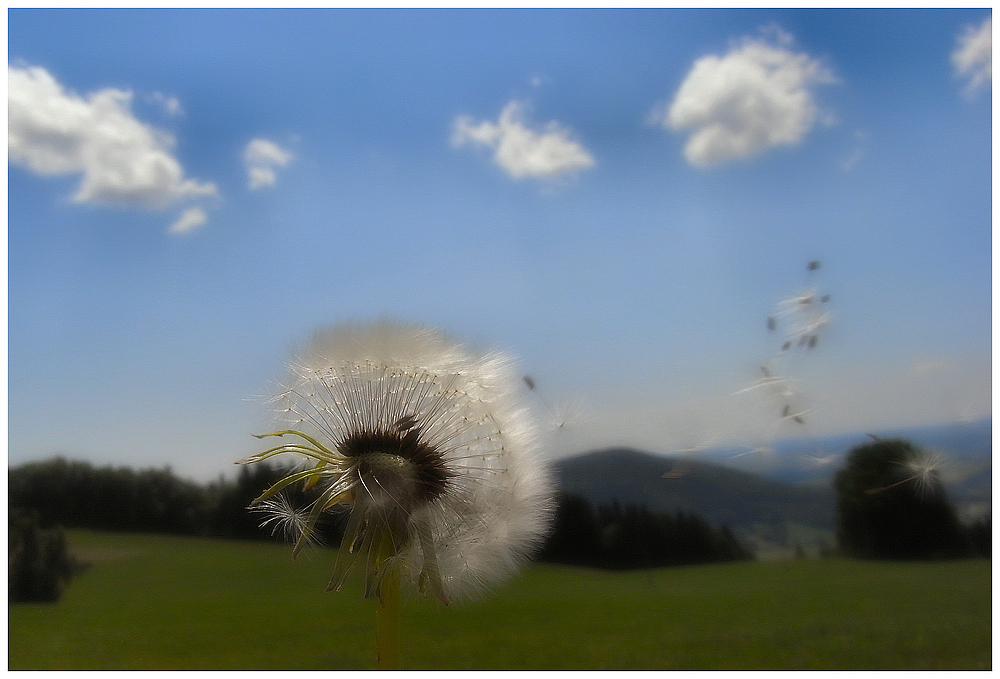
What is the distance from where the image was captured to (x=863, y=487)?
0.99 meters

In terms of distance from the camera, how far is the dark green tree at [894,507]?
3.17 ft

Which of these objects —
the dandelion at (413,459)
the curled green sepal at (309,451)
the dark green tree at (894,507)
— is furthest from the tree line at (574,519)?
the curled green sepal at (309,451)

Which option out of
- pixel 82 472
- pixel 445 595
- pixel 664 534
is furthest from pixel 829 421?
pixel 82 472

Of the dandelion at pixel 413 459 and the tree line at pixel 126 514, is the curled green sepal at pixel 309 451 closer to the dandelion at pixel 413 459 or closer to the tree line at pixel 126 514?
the dandelion at pixel 413 459

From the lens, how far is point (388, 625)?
721 millimetres

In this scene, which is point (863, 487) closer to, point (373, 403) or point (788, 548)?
point (788, 548)

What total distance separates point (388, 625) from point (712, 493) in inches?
22.9

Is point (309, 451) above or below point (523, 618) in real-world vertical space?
above

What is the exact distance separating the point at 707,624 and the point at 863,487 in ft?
1.11

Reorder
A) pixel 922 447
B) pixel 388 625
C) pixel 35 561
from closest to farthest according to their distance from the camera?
pixel 388 625 → pixel 922 447 → pixel 35 561

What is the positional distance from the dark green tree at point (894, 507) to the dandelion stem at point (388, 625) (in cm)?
73

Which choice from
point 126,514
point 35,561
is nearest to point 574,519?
point 126,514

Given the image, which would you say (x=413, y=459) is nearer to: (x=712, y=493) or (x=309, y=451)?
(x=309, y=451)

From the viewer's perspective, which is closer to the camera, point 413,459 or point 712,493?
point 413,459
